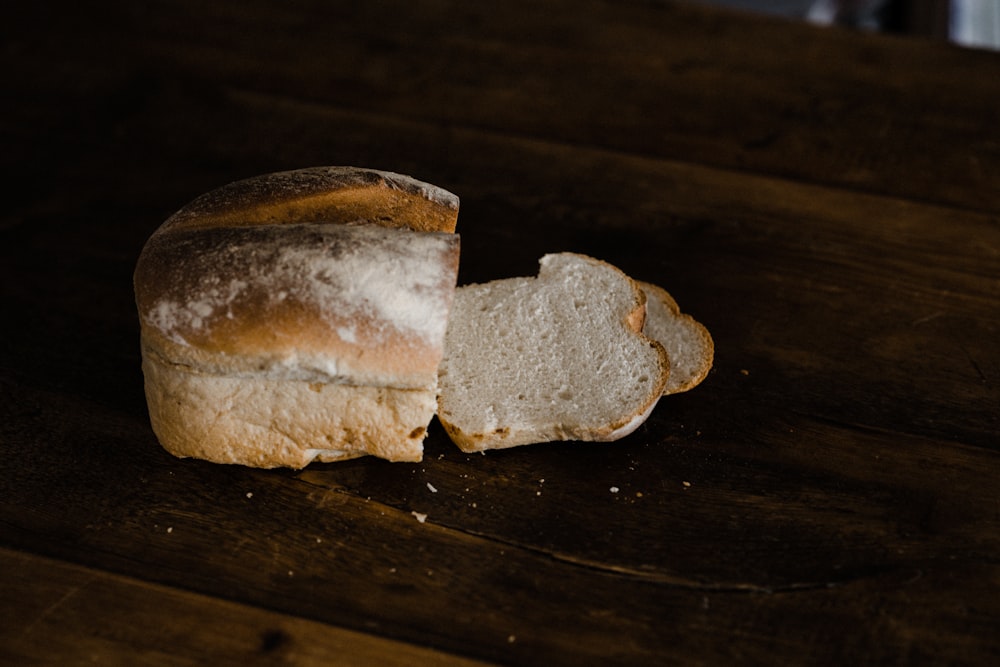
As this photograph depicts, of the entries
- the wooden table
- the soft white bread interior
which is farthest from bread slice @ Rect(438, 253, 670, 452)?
the soft white bread interior

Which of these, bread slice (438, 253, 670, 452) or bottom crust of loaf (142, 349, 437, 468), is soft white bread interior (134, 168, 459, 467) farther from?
bread slice (438, 253, 670, 452)

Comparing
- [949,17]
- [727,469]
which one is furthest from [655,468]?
[949,17]

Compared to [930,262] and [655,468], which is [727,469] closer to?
[655,468]

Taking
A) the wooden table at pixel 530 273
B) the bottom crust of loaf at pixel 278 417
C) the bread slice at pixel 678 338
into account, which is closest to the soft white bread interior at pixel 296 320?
the bottom crust of loaf at pixel 278 417

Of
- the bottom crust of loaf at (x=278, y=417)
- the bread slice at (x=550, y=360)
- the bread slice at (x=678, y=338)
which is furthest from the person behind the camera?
the bread slice at (x=678, y=338)

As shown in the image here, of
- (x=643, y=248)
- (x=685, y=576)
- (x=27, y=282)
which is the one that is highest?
(x=643, y=248)

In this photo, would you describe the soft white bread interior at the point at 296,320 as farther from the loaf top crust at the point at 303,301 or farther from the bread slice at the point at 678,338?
the bread slice at the point at 678,338
